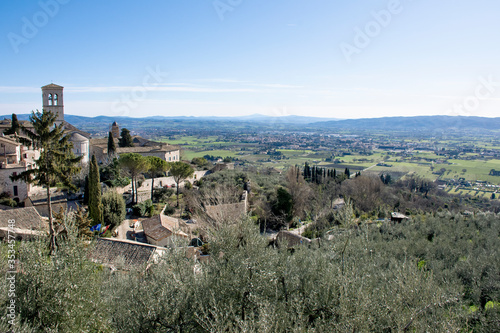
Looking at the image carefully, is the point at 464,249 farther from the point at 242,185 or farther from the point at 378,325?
Answer: the point at 242,185

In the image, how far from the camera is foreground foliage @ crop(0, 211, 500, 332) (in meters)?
4.84

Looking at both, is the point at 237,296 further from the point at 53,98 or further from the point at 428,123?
the point at 428,123

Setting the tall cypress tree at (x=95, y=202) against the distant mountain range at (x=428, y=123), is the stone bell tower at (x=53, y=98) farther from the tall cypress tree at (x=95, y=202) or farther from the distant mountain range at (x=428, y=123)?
the distant mountain range at (x=428, y=123)

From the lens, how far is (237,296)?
564 cm

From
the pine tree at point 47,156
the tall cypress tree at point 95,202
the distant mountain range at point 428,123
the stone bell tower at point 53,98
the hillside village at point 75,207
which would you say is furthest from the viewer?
the distant mountain range at point 428,123

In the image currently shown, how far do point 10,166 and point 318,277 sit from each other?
2139cm

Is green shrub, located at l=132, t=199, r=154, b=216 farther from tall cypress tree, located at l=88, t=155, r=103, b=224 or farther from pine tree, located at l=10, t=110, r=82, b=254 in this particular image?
pine tree, located at l=10, t=110, r=82, b=254

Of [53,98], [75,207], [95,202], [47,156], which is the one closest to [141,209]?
[95,202]

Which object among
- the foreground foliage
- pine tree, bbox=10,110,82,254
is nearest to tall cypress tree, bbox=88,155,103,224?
pine tree, bbox=10,110,82,254

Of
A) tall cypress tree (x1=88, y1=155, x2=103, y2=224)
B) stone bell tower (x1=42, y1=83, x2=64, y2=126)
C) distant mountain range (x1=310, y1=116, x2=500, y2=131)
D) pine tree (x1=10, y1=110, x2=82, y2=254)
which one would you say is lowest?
tall cypress tree (x1=88, y1=155, x2=103, y2=224)

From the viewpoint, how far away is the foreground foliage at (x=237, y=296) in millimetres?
4838

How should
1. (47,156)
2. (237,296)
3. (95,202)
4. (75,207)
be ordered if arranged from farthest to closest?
(75,207), (95,202), (47,156), (237,296)

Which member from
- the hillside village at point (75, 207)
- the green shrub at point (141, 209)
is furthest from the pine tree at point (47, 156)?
the green shrub at point (141, 209)

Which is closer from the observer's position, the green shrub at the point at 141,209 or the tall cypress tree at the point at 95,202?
the tall cypress tree at the point at 95,202
